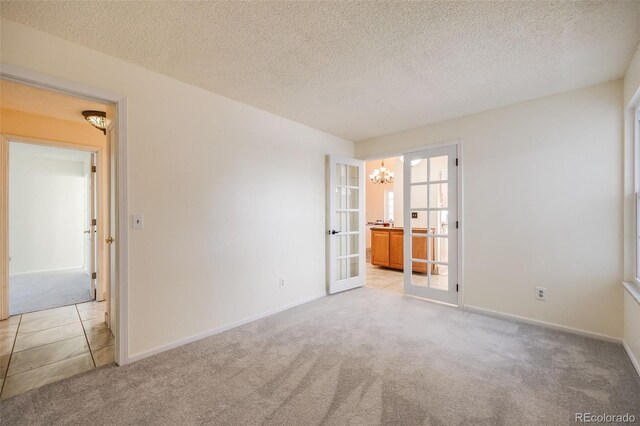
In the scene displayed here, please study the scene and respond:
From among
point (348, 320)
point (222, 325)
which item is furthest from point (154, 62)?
point (348, 320)

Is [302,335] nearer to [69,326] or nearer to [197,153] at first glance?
[197,153]

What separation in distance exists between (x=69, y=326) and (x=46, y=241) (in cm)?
440

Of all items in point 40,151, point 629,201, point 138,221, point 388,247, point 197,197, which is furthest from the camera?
point 388,247

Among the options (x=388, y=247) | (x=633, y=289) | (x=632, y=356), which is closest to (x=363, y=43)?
(x=633, y=289)

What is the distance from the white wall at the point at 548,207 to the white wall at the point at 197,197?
7.41ft

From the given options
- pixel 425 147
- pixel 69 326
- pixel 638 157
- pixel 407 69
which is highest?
pixel 407 69

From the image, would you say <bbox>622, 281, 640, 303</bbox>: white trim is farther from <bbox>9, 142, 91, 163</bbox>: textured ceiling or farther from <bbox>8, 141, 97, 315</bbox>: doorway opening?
<bbox>9, 142, 91, 163</bbox>: textured ceiling

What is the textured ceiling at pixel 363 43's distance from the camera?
1.69 metres

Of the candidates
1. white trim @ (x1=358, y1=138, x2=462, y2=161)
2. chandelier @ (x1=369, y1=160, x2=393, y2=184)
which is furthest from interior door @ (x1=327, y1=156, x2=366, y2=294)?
chandelier @ (x1=369, y1=160, x2=393, y2=184)

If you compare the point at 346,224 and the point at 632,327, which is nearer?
the point at 632,327

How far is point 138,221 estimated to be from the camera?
2.33 metres

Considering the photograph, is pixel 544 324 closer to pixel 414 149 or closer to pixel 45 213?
pixel 414 149

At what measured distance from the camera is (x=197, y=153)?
2725 mm

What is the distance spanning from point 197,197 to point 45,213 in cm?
575
